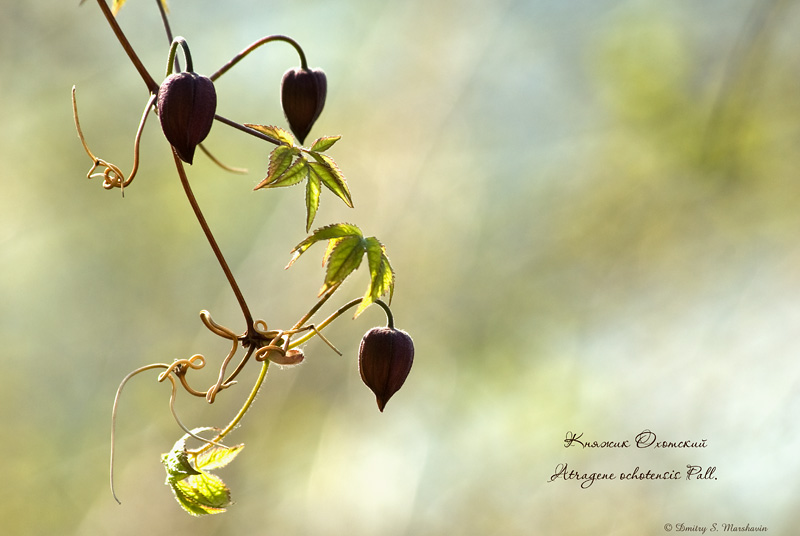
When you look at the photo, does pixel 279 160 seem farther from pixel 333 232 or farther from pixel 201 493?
pixel 201 493

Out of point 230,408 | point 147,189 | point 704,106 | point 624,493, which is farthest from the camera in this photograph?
point 147,189

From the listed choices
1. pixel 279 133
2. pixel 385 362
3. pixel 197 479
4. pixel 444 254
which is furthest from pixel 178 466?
pixel 444 254

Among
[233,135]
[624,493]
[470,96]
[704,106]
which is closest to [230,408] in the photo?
[233,135]

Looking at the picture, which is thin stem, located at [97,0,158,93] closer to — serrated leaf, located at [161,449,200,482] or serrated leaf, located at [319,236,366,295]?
serrated leaf, located at [319,236,366,295]

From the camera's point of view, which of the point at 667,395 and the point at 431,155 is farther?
the point at 431,155

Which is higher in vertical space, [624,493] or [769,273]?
[769,273]

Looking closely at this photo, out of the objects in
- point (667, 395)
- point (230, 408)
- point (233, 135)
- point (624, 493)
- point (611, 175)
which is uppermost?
point (611, 175)

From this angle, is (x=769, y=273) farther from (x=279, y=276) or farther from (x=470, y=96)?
(x=279, y=276)

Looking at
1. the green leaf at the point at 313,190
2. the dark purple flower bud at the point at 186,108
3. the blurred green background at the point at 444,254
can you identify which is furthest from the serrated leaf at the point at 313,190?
the blurred green background at the point at 444,254
